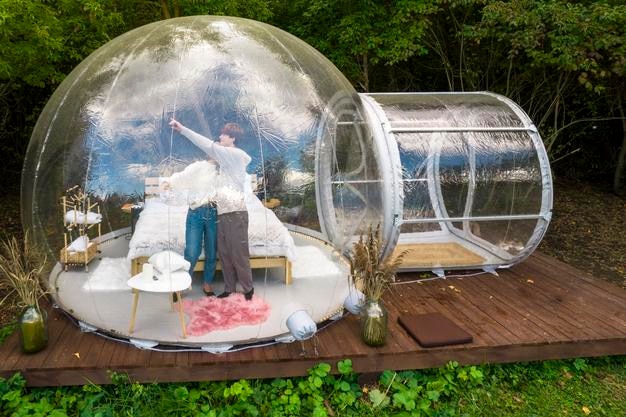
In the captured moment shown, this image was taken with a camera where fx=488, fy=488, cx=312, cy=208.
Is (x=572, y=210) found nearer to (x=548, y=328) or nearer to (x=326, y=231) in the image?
(x=548, y=328)

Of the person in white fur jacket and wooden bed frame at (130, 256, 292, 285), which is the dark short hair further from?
wooden bed frame at (130, 256, 292, 285)

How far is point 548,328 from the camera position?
4.29 meters

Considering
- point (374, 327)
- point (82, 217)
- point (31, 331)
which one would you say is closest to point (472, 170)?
point (374, 327)

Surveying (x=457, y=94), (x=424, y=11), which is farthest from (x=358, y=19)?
(x=457, y=94)

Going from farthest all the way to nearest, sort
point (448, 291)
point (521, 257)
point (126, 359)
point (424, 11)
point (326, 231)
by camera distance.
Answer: point (424, 11)
point (521, 257)
point (448, 291)
point (326, 231)
point (126, 359)

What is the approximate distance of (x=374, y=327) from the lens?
3.84 m

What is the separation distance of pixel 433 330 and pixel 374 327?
59cm

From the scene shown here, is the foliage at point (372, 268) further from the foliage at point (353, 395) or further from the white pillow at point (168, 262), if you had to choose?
the white pillow at point (168, 262)

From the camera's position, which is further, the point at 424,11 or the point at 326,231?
the point at 424,11

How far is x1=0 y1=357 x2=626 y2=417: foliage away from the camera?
346 centimetres

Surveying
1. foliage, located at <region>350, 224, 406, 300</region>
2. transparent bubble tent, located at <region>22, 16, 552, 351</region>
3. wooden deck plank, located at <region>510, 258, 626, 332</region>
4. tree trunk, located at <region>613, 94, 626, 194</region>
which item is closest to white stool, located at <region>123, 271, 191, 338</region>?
transparent bubble tent, located at <region>22, 16, 552, 351</region>

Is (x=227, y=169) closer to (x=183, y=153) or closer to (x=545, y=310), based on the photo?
(x=183, y=153)

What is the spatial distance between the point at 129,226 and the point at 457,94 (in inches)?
165

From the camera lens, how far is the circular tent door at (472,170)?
5.21 metres
